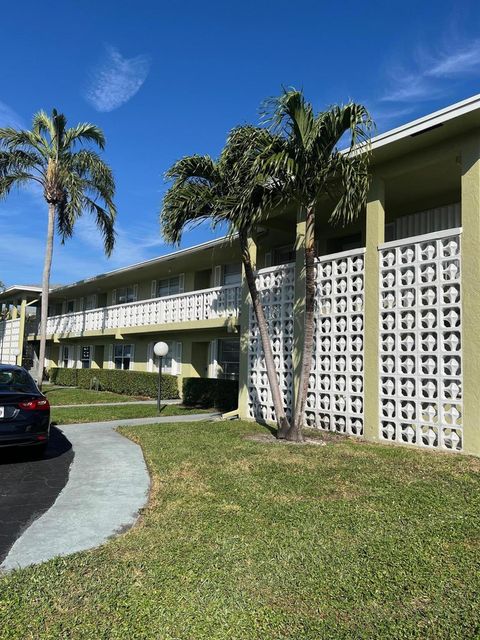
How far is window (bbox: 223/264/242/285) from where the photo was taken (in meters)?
17.1

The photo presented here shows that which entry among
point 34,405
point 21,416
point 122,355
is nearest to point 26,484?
point 21,416

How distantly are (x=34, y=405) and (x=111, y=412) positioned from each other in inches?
246

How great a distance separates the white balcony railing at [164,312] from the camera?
48.8 feet

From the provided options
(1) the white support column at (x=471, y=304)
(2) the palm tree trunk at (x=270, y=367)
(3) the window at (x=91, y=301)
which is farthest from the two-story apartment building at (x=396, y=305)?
(3) the window at (x=91, y=301)

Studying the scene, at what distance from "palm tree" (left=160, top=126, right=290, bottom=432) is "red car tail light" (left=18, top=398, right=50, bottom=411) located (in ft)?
13.4

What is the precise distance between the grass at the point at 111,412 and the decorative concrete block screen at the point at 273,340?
9.30 feet

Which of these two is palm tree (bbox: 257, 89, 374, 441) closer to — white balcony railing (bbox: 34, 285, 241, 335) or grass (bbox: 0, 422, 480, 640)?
grass (bbox: 0, 422, 480, 640)

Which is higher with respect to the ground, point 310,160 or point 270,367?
point 310,160

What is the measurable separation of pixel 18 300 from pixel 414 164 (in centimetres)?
3290

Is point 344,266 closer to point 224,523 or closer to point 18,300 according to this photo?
point 224,523

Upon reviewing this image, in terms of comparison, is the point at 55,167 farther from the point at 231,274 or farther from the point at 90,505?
the point at 90,505

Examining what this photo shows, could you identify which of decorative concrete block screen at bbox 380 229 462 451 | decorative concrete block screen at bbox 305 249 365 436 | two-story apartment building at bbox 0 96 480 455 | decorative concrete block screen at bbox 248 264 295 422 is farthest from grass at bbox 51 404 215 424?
decorative concrete block screen at bbox 380 229 462 451

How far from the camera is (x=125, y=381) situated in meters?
19.8

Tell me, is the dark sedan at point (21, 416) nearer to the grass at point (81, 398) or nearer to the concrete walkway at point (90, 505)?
the concrete walkway at point (90, 505)
